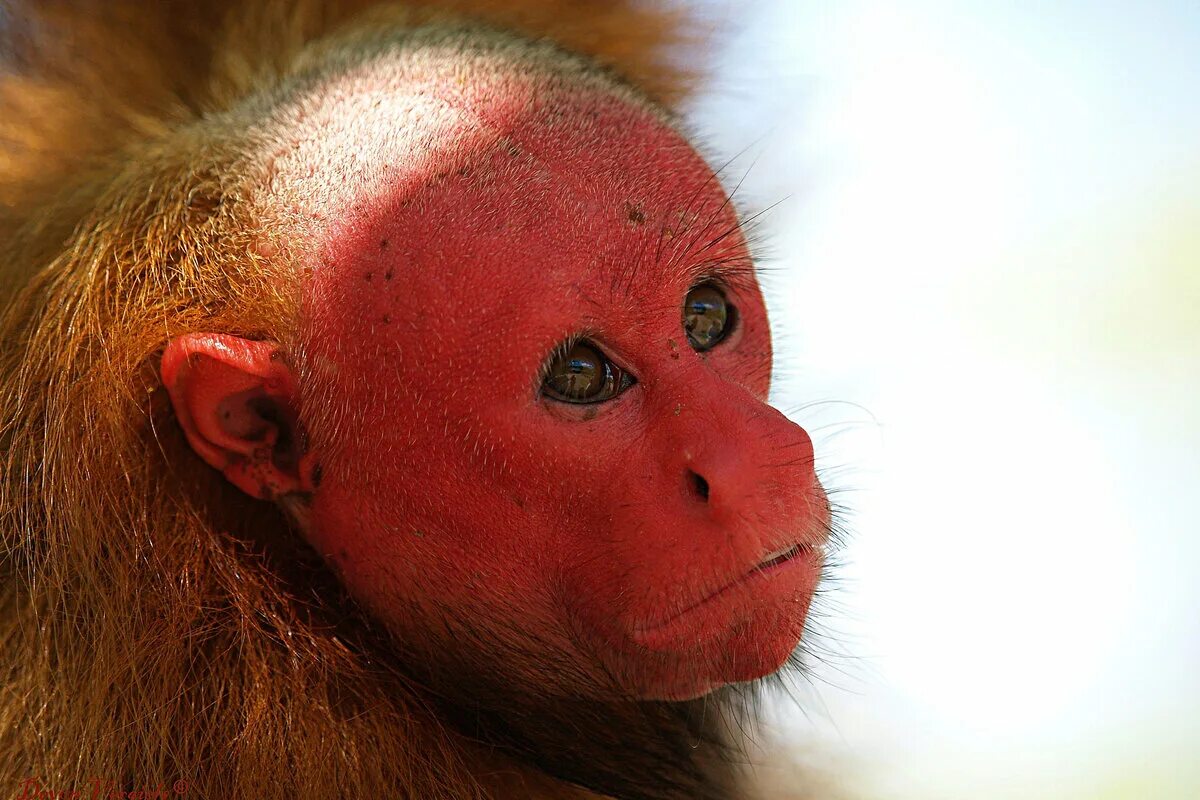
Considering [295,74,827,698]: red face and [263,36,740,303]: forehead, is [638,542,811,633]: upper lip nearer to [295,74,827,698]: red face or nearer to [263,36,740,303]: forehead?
[295,74,827,698]: red face

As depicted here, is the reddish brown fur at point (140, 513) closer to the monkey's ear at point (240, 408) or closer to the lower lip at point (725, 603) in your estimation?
the monkey's ear at point (240, 408)

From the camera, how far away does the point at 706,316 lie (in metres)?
1.61

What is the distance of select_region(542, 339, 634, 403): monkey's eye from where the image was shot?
55.3 inches

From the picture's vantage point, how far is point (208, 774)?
137cm

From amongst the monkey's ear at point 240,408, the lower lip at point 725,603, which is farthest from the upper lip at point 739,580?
→ the monkey's ear at point 240,408

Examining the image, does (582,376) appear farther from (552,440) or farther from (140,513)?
(140,513)

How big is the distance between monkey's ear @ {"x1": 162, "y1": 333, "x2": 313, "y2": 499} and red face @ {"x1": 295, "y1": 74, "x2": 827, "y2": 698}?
5 centimetres

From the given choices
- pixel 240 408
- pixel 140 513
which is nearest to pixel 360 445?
pixel 240 408

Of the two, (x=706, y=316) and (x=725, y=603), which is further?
(x=706, y=316)

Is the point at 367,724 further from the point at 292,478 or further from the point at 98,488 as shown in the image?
the point at 98,488

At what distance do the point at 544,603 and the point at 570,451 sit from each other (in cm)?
20

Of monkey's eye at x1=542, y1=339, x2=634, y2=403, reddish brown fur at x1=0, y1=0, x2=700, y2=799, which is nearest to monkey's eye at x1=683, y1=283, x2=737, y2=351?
monkey's eye at x1=542, y1=339, x2=634, y2=403

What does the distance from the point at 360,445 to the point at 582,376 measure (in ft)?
0.96

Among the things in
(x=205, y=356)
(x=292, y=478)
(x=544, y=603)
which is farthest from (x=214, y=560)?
(x=544, y=603)
